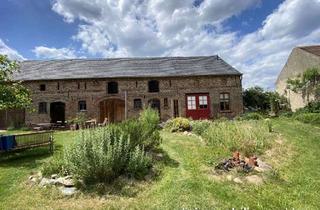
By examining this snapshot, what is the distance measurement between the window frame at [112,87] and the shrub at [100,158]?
16.8 metres

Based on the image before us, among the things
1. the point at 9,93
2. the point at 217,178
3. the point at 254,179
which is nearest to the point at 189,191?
the point at 217,178

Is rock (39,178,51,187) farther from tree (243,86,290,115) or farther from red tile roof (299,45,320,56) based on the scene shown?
red tile roof (299,45,320,56)

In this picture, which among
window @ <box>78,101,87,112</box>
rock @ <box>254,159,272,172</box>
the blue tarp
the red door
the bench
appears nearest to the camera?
rock @ <box>254,159,272,172</box>

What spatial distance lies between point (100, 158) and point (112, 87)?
18088 mm

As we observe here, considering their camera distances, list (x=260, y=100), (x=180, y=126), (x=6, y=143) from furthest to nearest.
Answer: (x=260, y=100) < (x=180, y=126) < (x=6, y=143)

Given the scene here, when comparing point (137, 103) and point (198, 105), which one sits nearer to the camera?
point (137, 103)

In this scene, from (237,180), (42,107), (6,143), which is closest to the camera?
(237,180)

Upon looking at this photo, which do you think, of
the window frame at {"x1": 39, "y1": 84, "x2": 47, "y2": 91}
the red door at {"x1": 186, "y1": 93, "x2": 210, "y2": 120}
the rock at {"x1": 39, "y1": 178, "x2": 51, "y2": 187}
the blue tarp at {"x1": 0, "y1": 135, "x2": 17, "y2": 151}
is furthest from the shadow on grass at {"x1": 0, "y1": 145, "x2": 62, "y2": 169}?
the red door at {"x1": 186, "y1": 93, "x2": 210, "y2": 120}

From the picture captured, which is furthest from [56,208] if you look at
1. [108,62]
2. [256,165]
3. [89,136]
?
[108,62]

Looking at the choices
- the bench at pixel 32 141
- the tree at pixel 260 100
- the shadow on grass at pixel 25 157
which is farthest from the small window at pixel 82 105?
the tree at pixel 260 100

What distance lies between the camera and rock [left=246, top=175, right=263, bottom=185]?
7.47 meters

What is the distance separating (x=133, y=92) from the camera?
2478 centimetres

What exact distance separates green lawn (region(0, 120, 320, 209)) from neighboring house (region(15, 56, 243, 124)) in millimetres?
14925

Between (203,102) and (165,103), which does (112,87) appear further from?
(203,102)
